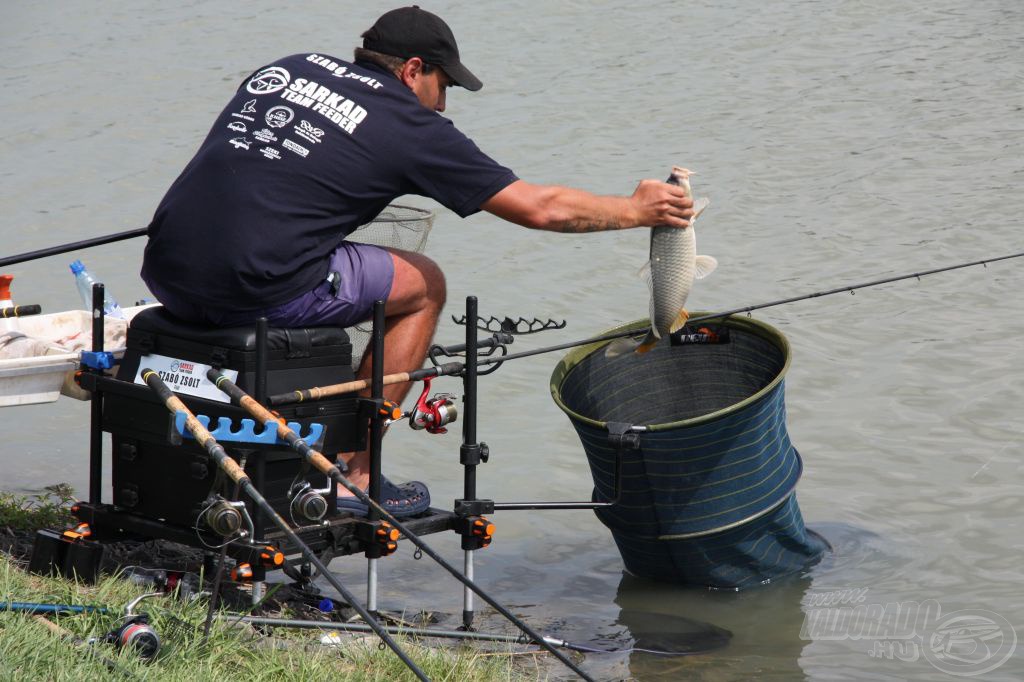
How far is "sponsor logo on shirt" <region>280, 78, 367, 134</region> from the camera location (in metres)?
3.59

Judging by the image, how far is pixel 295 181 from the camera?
357 centimetres

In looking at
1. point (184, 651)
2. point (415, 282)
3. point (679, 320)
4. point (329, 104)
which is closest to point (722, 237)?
point (679, 320)

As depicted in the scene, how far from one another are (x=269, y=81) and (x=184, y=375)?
87 cm

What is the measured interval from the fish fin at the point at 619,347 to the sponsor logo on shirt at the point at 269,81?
1575mm

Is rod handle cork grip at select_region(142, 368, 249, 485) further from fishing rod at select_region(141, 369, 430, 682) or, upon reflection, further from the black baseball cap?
the black baseball cap

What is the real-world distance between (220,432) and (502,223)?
6266 mm

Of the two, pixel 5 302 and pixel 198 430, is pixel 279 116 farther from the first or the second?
pixel 5 302

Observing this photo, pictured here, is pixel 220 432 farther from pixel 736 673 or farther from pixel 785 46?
pixel 785 46

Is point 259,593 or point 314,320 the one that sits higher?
point 314,320

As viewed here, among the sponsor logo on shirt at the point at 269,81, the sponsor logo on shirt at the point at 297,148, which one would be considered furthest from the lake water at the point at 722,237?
the sponsor logo on shirt at the point at 269,81

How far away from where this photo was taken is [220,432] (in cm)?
331

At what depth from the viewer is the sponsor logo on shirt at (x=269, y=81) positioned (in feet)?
12.1

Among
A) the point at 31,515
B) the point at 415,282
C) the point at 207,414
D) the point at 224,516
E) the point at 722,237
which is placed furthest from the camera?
the point at 722,237

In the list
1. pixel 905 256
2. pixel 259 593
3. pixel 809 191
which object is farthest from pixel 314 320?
pixel 809 191
